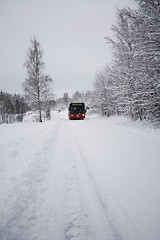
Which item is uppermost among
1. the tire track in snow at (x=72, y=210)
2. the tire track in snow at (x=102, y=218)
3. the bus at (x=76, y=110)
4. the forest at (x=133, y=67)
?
the forest at (x=133, y=67)

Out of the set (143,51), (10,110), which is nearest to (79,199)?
(143,51)

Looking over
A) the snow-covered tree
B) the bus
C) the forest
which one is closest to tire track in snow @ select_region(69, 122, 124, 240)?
the forest

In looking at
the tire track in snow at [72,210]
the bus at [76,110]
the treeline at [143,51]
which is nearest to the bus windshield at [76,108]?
the bus at [76,110]

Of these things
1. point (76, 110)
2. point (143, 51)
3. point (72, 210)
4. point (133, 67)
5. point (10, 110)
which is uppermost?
point (143, 51)

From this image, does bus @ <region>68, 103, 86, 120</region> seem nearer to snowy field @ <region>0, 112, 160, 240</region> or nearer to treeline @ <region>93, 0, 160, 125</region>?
treeline @ <region>93, 0, 160, 125</region>

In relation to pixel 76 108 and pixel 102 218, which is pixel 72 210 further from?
pixel 76 108

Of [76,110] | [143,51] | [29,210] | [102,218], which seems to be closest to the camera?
[102,218]

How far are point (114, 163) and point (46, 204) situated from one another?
6.51ft

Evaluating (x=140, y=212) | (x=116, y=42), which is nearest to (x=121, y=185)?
(x=140, y=212)

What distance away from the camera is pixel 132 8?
23.2ft

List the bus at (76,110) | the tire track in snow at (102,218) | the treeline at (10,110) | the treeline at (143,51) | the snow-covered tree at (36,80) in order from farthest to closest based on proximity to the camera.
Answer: the bus at (76,110) → the treeline at (10,110) → the snow-covered tree at (36,80) → the treeline at (143,51) → the tire track in snow at (102,218)

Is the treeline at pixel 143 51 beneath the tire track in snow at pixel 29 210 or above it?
above

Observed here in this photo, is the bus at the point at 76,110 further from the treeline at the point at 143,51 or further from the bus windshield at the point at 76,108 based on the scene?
the treeline at the point at 143,51

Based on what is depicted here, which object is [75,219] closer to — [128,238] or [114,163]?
[128,238]
